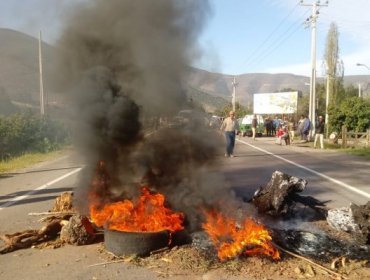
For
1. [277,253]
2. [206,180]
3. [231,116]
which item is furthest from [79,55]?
[231,116]

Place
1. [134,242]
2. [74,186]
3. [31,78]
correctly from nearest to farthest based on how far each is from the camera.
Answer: [134,242]
[74,186]
[31,78]

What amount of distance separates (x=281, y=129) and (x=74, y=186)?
19692 millimetres

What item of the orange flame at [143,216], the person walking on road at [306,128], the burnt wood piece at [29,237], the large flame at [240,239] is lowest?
the burnt wood piece at [29,237]

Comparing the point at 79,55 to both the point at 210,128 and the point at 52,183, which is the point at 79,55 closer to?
the point at 210,128

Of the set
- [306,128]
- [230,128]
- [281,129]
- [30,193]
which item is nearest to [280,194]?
[30,193]

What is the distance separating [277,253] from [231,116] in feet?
39.0

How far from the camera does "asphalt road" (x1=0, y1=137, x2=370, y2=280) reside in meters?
4.86

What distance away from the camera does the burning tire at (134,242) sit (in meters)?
5.21

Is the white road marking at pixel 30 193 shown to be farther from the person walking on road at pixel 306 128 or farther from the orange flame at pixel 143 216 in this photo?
the person walking on road at pixel 306 128

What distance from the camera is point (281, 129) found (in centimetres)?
2703

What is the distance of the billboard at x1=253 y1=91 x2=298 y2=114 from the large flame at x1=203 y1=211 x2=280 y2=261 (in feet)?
165

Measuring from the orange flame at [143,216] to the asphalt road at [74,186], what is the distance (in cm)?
46

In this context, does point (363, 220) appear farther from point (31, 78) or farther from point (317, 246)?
point (31, 78)

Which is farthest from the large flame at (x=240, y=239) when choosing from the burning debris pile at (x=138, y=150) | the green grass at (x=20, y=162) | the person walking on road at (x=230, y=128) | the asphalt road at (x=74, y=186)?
the person walking on road at (x=230, y=128)
